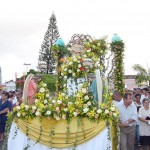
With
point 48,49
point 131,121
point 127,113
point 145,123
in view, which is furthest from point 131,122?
point 48,49

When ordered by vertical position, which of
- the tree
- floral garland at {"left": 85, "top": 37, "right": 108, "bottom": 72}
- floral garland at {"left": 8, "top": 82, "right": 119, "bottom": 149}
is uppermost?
the tree

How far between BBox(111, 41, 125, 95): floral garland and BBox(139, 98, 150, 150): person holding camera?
331 inches

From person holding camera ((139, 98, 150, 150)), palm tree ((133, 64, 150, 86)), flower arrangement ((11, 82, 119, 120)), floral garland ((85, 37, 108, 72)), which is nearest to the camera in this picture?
flower arrangement ((11, 82, 119, 120))

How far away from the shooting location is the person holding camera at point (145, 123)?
9.72 meters

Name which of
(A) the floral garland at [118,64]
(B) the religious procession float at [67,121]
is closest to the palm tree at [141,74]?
(A) the floral garland at [118,64]

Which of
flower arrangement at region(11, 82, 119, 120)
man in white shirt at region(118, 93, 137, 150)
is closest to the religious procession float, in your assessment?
flower arrangement at region(11, 82, 119, 120)

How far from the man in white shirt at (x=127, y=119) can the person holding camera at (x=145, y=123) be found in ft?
1.99

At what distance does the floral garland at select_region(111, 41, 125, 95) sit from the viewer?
1833cm

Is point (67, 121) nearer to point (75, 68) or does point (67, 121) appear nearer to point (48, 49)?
point (75, 68)

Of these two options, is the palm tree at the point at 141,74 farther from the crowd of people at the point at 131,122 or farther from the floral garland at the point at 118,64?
the crowd of people at the point at 131,122

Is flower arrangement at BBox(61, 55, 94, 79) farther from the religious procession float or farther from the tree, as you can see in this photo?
the tree

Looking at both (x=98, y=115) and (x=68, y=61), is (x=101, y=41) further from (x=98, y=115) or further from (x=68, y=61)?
(x=98, y=115)

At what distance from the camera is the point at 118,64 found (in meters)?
18.5

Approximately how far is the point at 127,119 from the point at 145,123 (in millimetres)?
902
